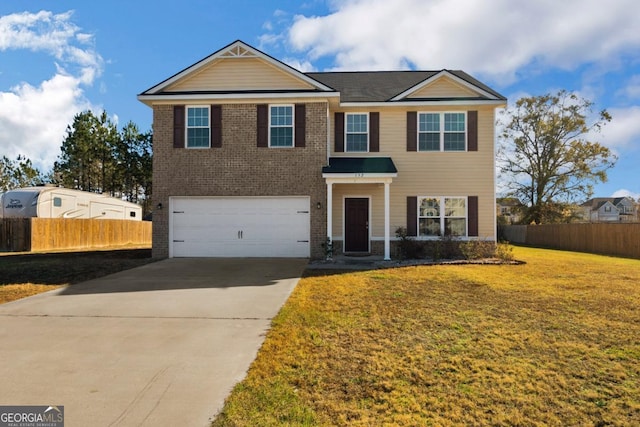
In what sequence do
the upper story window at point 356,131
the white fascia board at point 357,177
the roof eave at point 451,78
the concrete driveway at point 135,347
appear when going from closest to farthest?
the concrete driveway at point 135,347 → the white fascia board at point 357,177 → the roof eave at point 451,78 → the upper story window at point 356,131

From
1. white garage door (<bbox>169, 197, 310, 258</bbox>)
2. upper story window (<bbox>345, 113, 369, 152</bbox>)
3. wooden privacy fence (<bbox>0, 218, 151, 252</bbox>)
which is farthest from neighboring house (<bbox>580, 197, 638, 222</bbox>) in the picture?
wooden privacy fence (<bbox>0, 218, 151, 252</bbox>)

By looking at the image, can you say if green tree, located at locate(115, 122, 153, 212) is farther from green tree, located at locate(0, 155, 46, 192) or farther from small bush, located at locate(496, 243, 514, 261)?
small bush, located at locate(496, 243, 514, 261)

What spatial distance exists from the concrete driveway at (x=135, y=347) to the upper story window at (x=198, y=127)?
666cm

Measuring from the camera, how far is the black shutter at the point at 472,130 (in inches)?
614

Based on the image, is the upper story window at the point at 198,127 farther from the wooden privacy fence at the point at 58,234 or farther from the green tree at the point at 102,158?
the green tree at the point at 102,158

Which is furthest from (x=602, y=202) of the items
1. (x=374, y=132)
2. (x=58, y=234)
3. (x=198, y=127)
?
(x=58, y=234)

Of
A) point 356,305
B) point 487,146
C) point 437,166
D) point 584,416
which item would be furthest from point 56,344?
point 487,146

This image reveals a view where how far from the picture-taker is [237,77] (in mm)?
15102

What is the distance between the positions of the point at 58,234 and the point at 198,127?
39.9 feet

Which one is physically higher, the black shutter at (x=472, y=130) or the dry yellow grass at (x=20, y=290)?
the black shutter at (x=472, y=130)

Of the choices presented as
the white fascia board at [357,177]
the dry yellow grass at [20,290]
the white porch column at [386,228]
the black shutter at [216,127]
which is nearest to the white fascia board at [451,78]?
the white fascia board at [357,177]

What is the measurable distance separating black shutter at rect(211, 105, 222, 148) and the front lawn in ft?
27.0

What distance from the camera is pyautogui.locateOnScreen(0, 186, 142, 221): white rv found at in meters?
21.7

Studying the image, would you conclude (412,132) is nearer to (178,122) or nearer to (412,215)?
(412,215)
